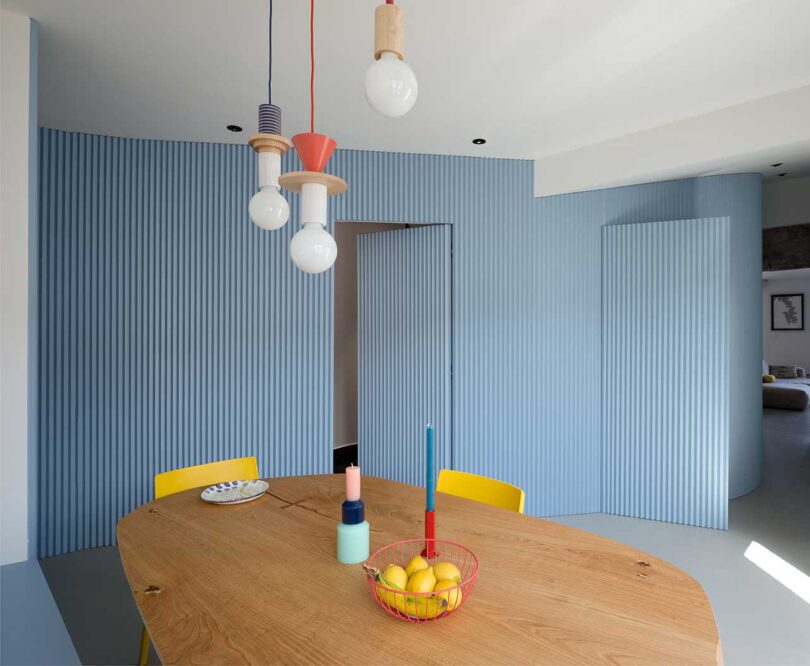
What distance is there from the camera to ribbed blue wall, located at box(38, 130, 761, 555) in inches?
126

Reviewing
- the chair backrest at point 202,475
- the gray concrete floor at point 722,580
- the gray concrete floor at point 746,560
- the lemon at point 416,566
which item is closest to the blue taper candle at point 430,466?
the lemon at point 416,566

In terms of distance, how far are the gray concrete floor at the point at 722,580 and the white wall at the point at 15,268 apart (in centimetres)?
63

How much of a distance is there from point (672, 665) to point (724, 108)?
3.30 m

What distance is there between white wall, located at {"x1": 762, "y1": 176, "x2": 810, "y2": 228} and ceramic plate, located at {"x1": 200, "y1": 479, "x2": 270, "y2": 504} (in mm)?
5504

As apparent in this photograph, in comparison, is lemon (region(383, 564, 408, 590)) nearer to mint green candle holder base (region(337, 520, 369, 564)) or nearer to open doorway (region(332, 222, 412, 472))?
mint green candle holder base (region(337, 520, 369, 564))

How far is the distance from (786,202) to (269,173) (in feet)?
18.0

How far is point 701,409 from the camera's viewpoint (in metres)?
3.59

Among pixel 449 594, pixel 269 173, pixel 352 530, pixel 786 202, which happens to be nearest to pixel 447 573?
pixel 449 594

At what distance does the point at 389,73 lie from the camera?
1.13m

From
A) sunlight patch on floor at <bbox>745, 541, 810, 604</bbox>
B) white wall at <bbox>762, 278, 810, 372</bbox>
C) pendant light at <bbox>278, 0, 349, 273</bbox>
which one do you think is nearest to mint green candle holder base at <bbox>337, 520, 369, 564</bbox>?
pendant light at <bbox>278, 0, 349, 273</bbox>

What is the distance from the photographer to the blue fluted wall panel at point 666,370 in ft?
11.6

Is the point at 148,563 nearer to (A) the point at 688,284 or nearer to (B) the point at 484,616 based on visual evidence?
(B) the point at 484,616

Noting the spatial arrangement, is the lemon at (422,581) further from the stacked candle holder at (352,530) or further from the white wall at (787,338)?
the white wall at (787,338)

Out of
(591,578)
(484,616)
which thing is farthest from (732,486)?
(484,616)
